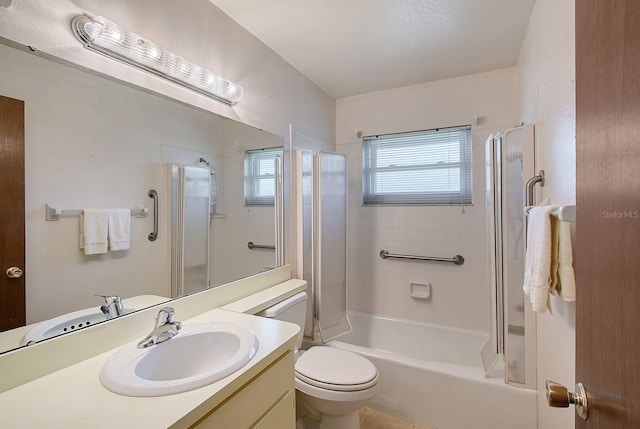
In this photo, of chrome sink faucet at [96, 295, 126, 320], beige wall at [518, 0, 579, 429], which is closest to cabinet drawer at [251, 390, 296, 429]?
chrome sink faucet at [96, 295, 126, 320]

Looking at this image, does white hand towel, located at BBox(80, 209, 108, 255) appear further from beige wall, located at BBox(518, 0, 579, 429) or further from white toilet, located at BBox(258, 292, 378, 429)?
beige wall, located at BBox(518, 0, 579, 429)

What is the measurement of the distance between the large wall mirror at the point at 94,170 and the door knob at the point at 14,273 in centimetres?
2

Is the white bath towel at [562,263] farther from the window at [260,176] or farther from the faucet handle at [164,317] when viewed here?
the window at [260,176]

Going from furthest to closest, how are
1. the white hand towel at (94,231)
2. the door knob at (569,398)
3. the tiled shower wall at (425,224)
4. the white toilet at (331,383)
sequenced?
the tiled shower wall at (425,224) < the white toilet at (331,383) < the white hand towel at (94,231) < the door knob at (569,398)

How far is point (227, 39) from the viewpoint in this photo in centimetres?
167

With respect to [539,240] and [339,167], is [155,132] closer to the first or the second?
[339,167]

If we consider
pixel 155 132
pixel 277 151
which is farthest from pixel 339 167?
pixel 155 132

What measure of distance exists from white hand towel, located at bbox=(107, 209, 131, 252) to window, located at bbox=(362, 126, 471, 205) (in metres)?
2.10

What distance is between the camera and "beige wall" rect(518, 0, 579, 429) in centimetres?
108

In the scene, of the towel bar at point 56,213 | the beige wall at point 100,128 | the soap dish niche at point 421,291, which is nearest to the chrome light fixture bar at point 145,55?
the beige wall at point 100,128

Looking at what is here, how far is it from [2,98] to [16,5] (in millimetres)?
305

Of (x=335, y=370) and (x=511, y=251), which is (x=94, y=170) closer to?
(x=335, y=370)

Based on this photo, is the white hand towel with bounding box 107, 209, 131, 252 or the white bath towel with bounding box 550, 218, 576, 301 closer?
the white bath towel with bounding box 550, 218, 576, 301

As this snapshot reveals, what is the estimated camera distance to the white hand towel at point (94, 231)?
3.40ft
